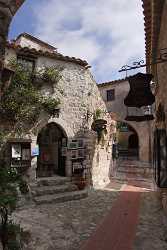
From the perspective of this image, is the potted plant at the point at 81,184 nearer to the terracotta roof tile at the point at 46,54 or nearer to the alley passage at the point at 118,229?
the alley passage at the point at 118,229

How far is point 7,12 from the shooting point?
3.12m

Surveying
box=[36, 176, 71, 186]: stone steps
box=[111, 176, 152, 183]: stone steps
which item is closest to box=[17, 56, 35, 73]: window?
box=[36, 176, 71, 186]: stone steps

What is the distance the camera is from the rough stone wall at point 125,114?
21469 mm

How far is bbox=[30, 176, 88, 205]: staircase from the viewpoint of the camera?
935cm

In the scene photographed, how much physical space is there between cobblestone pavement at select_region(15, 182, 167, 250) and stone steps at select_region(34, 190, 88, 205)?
23 centimetres

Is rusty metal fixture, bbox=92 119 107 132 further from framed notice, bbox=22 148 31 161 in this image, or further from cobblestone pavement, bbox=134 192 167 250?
cobblestone pavement, bbox=134 192 167 250

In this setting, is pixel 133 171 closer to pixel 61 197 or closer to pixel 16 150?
pixel 61 197

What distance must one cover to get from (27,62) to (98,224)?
22.7 ft

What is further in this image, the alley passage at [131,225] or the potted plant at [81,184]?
the potted plant at [81,184]

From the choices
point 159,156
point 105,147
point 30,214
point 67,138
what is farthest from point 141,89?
point 105,147

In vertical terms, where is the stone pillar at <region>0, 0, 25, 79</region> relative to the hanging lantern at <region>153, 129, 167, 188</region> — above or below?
above

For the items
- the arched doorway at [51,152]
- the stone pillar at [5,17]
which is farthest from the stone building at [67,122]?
the stone pillar at [5,17]

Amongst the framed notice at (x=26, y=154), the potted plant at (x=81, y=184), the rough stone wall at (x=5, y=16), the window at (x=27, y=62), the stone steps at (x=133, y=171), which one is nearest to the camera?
the rough stone wall at (x=5, y=16)

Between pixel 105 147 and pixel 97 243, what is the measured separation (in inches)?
344
